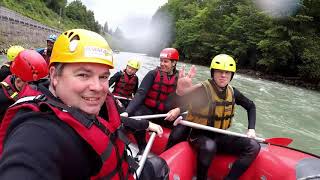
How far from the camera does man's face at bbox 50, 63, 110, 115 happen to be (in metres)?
1.25

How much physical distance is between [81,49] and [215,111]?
232 centimetres

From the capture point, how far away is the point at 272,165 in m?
3.08

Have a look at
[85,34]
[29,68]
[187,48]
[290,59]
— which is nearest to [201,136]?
[29,68]

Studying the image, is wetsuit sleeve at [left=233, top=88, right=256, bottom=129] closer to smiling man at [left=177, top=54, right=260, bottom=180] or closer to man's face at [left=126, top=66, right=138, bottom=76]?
smiling man at [left=177, top=54, right=260, bottom=180]

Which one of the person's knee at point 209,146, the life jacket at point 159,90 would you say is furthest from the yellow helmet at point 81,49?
the life jacket at point 159,90

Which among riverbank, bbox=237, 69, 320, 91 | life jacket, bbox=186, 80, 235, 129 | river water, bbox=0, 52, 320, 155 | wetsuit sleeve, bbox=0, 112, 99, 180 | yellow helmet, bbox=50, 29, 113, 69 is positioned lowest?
river water, bbox=0, 52, 320, 155

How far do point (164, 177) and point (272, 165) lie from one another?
1549 mm

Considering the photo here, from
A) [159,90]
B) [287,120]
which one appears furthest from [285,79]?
[159,90]

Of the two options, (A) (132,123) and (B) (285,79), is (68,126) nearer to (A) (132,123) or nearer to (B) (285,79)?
(A) (132,123)

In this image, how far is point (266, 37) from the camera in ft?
79.0

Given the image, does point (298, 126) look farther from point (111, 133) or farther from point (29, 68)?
point (111, 133)

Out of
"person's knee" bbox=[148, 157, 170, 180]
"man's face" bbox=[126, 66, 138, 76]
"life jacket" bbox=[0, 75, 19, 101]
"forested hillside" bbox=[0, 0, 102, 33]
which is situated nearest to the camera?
"person's knee" bbox=[148, 157, 170, 180]

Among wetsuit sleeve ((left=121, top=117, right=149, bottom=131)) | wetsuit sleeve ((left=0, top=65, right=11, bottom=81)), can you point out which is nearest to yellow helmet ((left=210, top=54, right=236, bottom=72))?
wetsuit sleeve ((left=121, top=117, right=149, bottom=131))

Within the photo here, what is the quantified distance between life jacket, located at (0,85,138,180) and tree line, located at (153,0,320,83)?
1970cm
